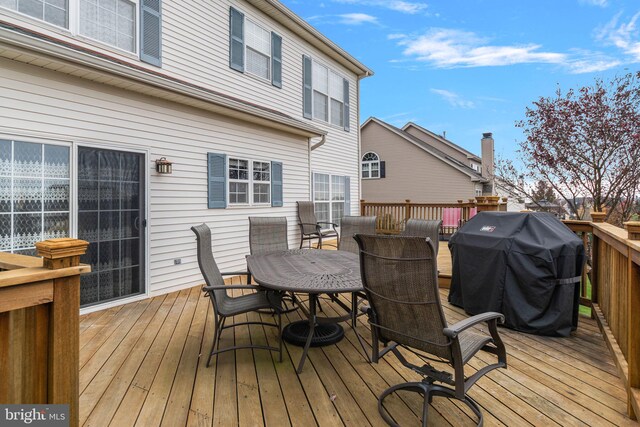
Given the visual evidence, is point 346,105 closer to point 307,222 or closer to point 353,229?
point 307,222

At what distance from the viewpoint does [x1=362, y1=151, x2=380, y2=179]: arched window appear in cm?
1607

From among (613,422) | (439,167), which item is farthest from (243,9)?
(439,167)

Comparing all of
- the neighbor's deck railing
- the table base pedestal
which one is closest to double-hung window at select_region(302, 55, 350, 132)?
the neighbor's deck railing

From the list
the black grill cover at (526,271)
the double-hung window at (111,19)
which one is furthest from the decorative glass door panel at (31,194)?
the black grill cover at (526,271)

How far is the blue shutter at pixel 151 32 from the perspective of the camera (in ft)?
16.9

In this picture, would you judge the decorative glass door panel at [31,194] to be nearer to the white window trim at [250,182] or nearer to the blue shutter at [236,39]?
the white window trim at [250,182]

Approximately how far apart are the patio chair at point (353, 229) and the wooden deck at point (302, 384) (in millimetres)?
1695

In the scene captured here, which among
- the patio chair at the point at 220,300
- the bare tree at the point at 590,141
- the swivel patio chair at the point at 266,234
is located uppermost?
the bare tree at the point at 590,141

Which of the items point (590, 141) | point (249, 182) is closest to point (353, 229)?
point (249, 182)

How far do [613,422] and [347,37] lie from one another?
2082 cm

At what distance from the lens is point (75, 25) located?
174 inches

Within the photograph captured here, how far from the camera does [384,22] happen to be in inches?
557

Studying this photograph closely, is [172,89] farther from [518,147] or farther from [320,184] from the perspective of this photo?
[518,147]

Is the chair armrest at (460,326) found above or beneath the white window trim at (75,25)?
beneath
